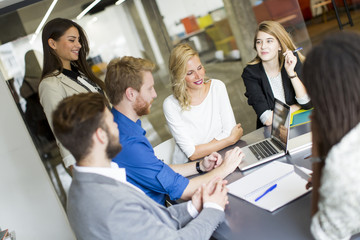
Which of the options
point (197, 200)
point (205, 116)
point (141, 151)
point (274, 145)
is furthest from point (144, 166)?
point (205, 116)

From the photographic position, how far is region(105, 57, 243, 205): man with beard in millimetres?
1983

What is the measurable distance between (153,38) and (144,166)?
9.05 feet

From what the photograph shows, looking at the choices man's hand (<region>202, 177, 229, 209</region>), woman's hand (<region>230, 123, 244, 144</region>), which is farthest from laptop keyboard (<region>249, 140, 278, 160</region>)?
man's hand (<region>202, 177, 229, 209</region>)

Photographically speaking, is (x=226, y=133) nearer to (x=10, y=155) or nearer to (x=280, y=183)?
(x=280, y=183)

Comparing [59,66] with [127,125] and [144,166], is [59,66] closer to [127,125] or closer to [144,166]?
[127,125]

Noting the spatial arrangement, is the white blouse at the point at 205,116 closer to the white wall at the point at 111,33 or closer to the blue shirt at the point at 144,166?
the blue shirt at the point at 144,166

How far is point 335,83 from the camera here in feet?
3.56

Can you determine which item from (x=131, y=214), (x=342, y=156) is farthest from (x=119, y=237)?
(x=342, y=156)

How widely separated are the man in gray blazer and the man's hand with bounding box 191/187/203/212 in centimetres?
16

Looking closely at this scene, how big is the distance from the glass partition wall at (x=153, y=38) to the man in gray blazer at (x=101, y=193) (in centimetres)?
259

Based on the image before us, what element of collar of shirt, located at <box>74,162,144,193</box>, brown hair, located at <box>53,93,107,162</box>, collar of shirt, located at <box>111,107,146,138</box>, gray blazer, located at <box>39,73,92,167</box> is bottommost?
collar of shirt, located at <box>74,162,144,193</box>

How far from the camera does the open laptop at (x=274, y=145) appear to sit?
2.00m

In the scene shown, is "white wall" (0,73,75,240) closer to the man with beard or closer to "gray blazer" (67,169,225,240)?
the man with beard

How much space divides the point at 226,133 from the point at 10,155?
6.94 ft
